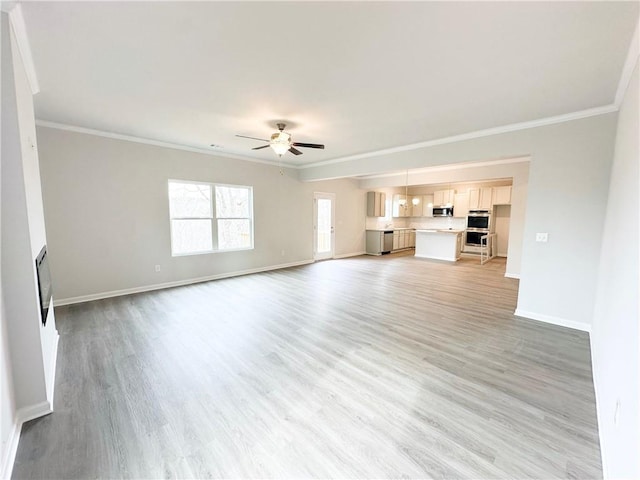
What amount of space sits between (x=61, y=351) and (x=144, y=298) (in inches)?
65.6

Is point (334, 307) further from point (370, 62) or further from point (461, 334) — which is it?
point (370, 62)

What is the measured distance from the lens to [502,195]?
7824 millimetres

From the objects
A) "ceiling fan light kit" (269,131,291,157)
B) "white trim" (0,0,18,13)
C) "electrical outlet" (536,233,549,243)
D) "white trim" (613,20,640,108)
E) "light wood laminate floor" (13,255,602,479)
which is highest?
"white trim" (0,0,18,13)

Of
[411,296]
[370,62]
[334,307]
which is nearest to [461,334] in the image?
[411,296]

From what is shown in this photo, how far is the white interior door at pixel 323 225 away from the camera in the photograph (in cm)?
760

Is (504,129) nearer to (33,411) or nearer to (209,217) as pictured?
(209,217)

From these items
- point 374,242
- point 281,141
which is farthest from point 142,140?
point 374,242

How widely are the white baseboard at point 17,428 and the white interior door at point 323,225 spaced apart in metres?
6.14

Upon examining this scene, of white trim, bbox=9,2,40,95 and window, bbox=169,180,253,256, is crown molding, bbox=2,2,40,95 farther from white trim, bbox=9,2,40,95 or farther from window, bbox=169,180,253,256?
window, bbox=169,180,253,256

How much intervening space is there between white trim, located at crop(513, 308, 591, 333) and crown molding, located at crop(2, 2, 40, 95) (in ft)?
18.3

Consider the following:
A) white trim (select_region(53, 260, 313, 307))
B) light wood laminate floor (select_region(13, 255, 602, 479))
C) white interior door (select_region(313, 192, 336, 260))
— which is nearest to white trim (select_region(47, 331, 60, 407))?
light wood laminate floor (select_region(13, 255, 602, 479))

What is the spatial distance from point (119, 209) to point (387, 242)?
24.7 feet

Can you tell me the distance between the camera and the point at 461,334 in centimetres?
308

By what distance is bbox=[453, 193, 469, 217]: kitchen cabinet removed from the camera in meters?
8.57
